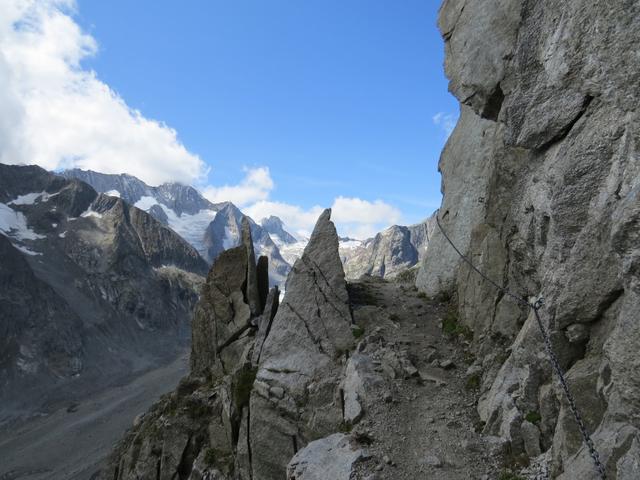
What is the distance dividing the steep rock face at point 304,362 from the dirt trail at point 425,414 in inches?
74.0

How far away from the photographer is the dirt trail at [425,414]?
15.9m

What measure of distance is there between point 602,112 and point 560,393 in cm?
783

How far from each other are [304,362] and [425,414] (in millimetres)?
8491

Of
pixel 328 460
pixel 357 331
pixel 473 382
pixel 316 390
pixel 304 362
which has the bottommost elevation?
pixel 328 460

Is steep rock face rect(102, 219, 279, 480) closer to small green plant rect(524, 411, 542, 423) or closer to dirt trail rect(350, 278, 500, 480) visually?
dirt trail rect(350, 278, 500, 480)

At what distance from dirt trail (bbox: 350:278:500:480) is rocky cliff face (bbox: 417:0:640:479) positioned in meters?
1.02

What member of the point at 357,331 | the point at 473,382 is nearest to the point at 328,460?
the point at 473,382

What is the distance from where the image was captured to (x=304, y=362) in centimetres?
2589

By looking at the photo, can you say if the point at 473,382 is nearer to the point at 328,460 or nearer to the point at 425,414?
the point at 425,414

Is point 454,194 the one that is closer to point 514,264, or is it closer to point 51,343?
point 514,264

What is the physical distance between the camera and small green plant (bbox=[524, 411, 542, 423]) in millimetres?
14602

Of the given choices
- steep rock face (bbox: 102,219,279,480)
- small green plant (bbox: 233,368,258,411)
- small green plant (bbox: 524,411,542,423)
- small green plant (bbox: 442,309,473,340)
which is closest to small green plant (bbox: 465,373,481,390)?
small green plant (bbox: 442,309,473,340)

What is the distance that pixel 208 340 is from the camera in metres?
38.4

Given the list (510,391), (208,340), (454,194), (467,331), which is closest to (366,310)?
(467,331)
